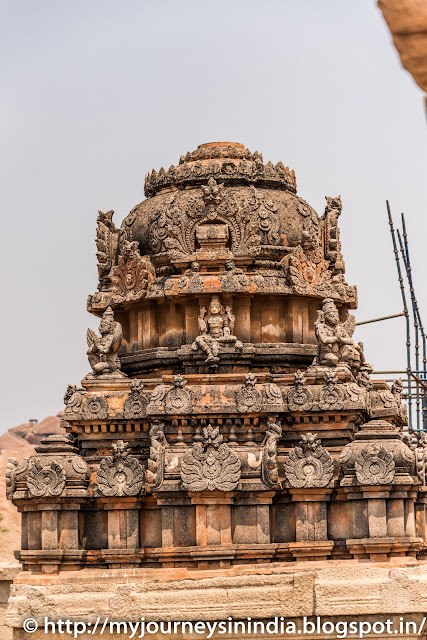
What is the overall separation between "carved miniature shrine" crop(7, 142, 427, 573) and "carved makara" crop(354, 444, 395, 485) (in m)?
0.03

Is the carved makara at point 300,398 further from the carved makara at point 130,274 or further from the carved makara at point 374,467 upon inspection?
the carved makara at point 130,274

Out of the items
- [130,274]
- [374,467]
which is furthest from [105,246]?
[374,467]

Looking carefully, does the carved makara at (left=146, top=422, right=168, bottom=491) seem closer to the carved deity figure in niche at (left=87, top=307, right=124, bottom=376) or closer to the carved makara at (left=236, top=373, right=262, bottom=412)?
the carved makara at (left=236, top=373, right=262, bottom=412)

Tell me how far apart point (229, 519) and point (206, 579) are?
1.12 meters

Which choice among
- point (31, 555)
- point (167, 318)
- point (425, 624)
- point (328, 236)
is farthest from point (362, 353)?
point (31, 555)

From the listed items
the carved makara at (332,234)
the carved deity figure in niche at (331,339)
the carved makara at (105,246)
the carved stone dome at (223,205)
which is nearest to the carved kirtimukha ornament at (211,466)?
the carved deity figure in niche at (331,339)

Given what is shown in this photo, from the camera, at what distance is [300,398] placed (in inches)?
821

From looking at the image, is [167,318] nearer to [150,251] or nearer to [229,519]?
[150,251]

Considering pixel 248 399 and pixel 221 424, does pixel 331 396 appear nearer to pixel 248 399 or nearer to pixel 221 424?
pixel 248 399

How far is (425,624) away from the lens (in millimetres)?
19516

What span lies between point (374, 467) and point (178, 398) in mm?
3696

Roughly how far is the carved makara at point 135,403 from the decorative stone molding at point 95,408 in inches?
14.9

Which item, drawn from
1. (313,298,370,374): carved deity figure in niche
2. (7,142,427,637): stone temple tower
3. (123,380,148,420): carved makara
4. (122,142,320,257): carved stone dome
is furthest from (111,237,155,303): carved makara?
(313,298,370,374): carved deity figure in niche

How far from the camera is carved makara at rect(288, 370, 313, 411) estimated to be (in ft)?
68.3
